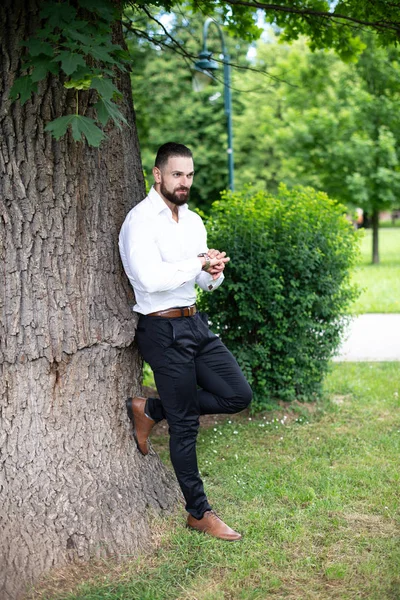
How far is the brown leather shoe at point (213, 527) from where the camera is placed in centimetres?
411

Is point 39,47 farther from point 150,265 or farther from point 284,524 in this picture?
point 284,524

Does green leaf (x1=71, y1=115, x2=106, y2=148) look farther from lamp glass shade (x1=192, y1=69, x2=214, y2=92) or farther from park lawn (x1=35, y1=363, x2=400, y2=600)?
lamp glass shade (x1=192, y1=69, x2=214, y2=92)

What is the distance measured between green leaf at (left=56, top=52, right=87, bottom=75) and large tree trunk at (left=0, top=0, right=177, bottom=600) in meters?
0.56

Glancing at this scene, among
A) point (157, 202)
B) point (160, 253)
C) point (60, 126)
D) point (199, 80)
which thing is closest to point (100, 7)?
point (60, 126)

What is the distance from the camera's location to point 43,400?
12.9 ft

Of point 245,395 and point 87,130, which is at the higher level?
point 87,130

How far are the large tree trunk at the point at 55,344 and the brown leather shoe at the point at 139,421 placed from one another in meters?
0.11

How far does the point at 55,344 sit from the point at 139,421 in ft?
2.34

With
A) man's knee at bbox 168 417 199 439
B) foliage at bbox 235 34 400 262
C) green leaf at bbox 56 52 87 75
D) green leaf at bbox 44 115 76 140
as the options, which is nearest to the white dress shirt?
man's knee at bbox 168 417 199 439

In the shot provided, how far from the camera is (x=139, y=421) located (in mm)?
4227

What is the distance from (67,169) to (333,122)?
20.9m

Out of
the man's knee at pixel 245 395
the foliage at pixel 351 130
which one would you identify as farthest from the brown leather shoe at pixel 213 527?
the foliage at pixel 351 130

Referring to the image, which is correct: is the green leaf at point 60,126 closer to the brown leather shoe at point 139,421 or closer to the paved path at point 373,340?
the brown leather shoe at point 139,421

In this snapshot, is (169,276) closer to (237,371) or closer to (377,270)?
(237,371)
